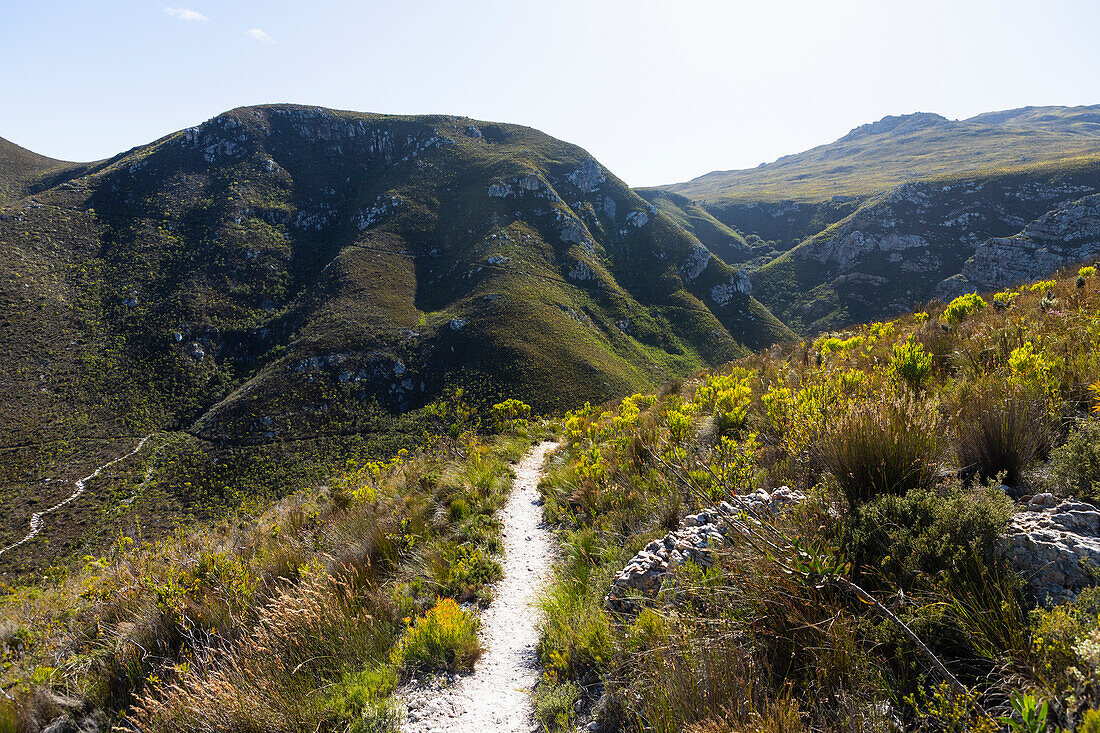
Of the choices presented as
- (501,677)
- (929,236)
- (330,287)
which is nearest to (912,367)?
(501,677)

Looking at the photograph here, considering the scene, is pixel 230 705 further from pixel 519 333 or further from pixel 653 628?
pixel 519 333

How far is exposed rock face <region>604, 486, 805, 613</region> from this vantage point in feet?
10.6

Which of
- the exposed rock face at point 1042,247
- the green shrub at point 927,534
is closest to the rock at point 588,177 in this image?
the exposed rock face at point 1042,247

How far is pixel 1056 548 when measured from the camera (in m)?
1.95

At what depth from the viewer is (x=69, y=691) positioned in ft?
12.0

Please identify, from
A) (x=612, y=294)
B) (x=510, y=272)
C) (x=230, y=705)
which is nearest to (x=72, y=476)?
(x=510, y=272)

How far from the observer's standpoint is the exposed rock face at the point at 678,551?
3230mm

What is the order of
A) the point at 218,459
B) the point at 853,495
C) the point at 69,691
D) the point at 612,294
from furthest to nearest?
→ 1. the point at 612,294
2. the point at 218,459
3. the point at 69,691
4. the point at 853,495

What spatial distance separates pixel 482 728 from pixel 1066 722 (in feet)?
10.6

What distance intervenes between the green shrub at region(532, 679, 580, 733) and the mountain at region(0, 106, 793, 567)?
218 ft

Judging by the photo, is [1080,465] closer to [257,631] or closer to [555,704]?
[555,704]

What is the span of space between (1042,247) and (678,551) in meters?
136

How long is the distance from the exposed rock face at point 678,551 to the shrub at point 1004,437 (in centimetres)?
121

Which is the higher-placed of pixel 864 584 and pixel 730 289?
pixel 730 289
